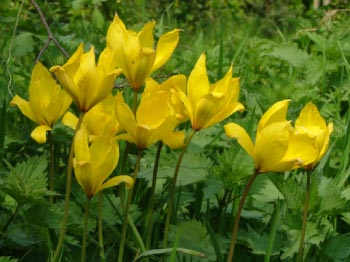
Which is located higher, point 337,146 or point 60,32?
point 60,32

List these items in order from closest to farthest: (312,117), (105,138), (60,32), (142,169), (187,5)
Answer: (105,138)
(312,117)
(142,169)
(60,32)
(187,5)

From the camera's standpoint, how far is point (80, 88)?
1.07m

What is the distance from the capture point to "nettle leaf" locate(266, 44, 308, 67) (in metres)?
2.82

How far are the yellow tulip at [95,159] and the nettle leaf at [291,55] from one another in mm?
1854

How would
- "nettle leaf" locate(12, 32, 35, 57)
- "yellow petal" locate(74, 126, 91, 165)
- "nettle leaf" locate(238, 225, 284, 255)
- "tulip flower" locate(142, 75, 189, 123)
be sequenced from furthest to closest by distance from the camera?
1. "nettle leaf" locate(12, 32, 35, 57)
2. "nettle leaf" locate(238, 225, 284, 255)
3. "tulip flower" locate(142, 75, 189, 123)
4. "yellow petal" locate(74, 126, 91, 165)

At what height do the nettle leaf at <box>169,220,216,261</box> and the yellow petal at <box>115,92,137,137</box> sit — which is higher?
the yellow petal at <box>115,92,137,137</box>

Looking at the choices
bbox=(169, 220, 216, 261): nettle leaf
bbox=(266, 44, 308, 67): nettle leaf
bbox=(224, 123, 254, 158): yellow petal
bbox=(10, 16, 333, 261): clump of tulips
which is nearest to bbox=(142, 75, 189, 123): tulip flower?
bbox=(10, 16, 333, 261): clump of tulips

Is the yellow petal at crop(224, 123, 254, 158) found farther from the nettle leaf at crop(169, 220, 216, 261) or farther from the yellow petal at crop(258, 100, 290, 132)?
the nettle leaf at crop(169, 220, 216, 261)

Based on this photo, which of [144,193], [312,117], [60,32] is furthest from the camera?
[60,32]

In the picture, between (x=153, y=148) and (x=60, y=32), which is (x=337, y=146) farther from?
(x=60, y=32)

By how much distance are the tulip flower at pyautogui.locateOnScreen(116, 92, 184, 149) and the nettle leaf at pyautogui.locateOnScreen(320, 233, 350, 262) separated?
0.45 meters

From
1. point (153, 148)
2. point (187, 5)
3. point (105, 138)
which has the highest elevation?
point (105, 138)

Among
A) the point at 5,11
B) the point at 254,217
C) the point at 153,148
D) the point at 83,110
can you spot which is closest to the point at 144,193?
the point at 153,148

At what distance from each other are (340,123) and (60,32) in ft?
3.48
